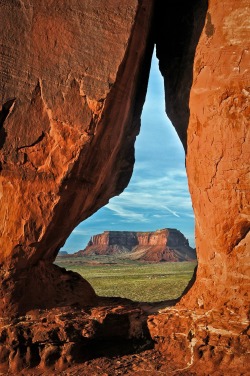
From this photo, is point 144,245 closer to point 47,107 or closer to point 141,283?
point 141,283

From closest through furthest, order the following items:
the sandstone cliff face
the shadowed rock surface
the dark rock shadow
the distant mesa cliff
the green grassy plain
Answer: the shadowed rock surface → the sandstone cliff face → the dark rock shadow → the green grassy plain → the distant mesa cliff

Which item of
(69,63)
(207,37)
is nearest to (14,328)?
(69,63)

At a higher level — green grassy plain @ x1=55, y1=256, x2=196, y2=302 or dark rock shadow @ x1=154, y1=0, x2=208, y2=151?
dark rock shadow @ x1=154, y1=0, x2=208, y2=151

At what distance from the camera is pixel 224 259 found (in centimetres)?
691

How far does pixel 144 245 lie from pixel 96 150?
88.5 metres

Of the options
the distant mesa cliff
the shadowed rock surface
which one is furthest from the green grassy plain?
the distant mesa cliff

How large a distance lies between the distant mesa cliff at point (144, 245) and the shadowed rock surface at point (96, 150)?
77063mm

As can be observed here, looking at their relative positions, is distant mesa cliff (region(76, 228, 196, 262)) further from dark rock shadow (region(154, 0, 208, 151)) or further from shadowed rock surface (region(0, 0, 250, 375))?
shadowed rock surface (region(0, 0, 250, 375))

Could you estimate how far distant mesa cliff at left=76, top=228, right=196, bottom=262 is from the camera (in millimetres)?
85125

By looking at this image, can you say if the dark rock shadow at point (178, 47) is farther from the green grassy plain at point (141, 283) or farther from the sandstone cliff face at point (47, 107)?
the green grassy plain at point (141, 283)

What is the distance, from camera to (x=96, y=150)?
25.1 feet

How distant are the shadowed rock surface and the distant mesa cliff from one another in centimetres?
7706

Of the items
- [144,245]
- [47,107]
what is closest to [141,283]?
[47,107]

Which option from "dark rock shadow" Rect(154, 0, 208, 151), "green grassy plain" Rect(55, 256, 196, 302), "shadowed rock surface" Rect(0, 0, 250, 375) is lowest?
"green grassy plain" Rect(55, 256, 196, 302)
